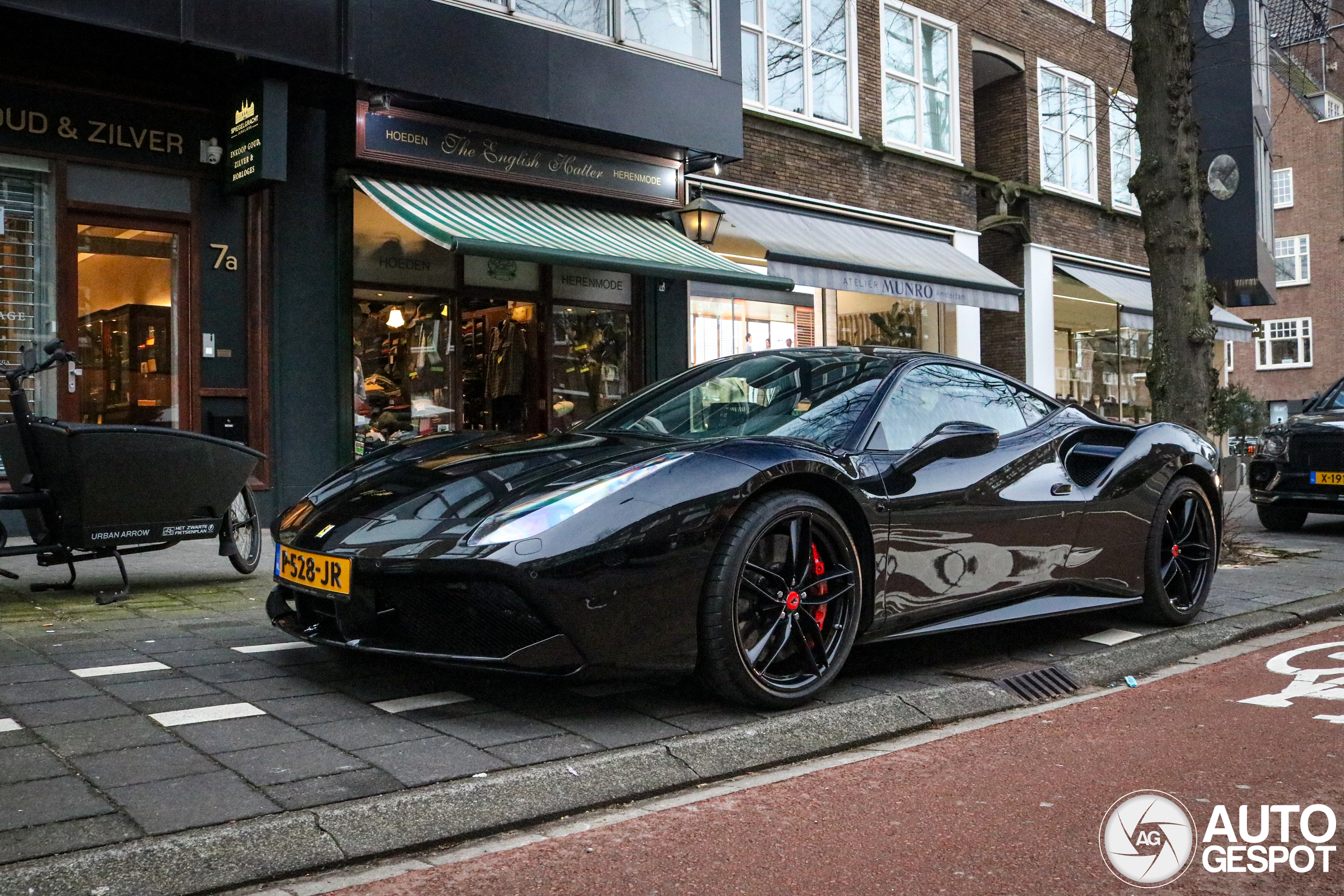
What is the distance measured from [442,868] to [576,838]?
0.36 m

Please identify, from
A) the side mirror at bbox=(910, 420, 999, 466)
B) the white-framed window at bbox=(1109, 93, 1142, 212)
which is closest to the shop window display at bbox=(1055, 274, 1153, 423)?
the white-framed window at bbox=(1109, 93, 1142, 212)

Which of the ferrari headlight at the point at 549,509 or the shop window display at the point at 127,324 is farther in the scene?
the shop window display at the point at 127,324

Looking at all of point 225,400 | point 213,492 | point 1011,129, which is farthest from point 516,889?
point 1011,129

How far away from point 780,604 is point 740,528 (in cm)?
32

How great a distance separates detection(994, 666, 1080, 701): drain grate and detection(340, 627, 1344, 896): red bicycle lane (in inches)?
8.9

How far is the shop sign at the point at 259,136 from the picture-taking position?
30.2ft

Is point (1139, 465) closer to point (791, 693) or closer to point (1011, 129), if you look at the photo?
point (791, 693)

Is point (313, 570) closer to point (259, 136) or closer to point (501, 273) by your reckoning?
point (259, 136)

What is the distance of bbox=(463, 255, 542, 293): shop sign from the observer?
11.8 meters

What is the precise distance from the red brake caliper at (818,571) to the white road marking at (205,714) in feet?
6.02

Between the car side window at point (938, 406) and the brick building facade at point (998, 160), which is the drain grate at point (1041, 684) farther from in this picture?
the brick building facade at point (998, 160)

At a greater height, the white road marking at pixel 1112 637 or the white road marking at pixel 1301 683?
the white road marking at pixel 1112 637
